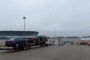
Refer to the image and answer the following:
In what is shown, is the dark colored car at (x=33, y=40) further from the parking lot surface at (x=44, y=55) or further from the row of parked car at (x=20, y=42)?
the parking lot surface at (x=44, y=55)

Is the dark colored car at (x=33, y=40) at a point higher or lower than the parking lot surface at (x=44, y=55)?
higher

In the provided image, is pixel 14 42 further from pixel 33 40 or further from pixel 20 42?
pixel 33 40

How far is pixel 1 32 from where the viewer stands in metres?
52.6

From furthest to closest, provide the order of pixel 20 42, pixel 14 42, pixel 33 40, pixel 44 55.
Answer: pixel 33 40 → pixel 20 42 → pixel 14 42 → pixel 44 55

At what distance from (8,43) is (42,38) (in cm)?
1134

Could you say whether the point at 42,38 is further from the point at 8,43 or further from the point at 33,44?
the point at 8,43

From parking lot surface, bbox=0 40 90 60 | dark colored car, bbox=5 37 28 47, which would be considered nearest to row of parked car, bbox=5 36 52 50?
dark colored car, bbox=5 37 28 47

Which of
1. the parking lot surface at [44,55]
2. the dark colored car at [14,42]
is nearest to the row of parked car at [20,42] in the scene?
the dark colored car at [14,42]

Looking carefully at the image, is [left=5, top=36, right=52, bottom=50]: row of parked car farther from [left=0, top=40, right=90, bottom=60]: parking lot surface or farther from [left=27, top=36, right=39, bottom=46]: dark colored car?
[left=0, top=40, right=90, bottom=60]: parking lot surface

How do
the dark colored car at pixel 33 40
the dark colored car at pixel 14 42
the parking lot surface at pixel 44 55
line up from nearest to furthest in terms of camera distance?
1. the parking lot surface at pixel 44 55
2. the dark colored car at pixel 14 42
3. the dark colored car at pixel 33 40

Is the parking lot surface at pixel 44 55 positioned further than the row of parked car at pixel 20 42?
No

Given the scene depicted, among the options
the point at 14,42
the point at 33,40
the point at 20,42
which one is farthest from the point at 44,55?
the point at 33,40

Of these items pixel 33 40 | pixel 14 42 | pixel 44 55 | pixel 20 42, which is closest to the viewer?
pixel 44 55

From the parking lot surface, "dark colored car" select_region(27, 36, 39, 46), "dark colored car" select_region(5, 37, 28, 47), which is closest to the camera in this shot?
the parking lot surface
